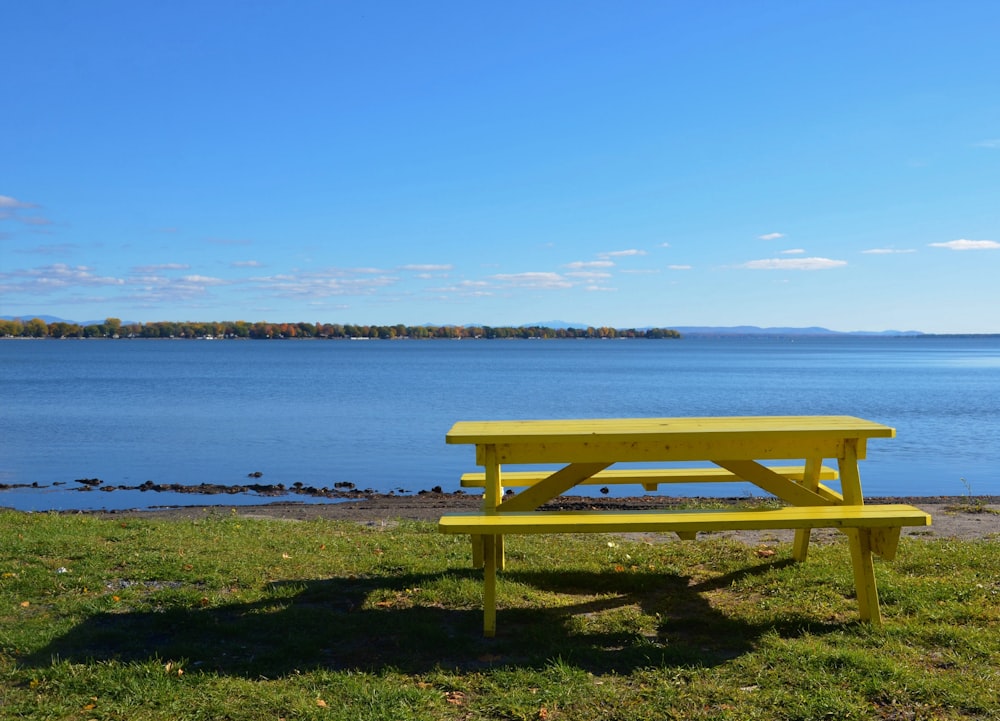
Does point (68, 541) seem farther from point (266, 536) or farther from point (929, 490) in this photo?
point (929, 490)

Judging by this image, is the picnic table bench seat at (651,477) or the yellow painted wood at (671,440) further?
the picnic table bench seat at (651,477)

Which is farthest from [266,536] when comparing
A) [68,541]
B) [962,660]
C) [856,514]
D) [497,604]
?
[962,660]

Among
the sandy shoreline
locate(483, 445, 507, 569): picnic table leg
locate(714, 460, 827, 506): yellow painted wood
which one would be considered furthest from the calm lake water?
locate(483, 445, 507, 569): picnic table leg

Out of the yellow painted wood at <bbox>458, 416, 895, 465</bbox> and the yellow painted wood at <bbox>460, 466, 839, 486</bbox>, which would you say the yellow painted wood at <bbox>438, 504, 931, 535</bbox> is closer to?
the yellow painted wood at <bbox>458, 416, 895, 465</bbox>

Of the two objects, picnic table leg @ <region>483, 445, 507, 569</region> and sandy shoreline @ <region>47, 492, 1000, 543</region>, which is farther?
sandy shoreline @ <region>47, 492, 1000, 543</region>

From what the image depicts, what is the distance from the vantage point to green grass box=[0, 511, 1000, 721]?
4238 mm

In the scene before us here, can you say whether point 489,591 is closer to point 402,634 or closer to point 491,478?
point 402,634

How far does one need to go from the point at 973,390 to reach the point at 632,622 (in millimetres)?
55963

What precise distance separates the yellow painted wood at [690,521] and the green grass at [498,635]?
25.3 inches

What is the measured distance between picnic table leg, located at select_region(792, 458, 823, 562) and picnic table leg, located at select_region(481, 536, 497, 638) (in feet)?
8.44

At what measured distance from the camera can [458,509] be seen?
12.9 meters

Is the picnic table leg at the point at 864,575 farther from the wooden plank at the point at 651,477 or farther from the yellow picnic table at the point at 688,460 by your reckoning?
the wooden plank at the point at 651,477

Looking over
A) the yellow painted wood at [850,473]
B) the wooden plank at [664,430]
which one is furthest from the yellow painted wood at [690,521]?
the wooden plank at [664,430]

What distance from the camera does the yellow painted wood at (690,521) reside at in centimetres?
513
